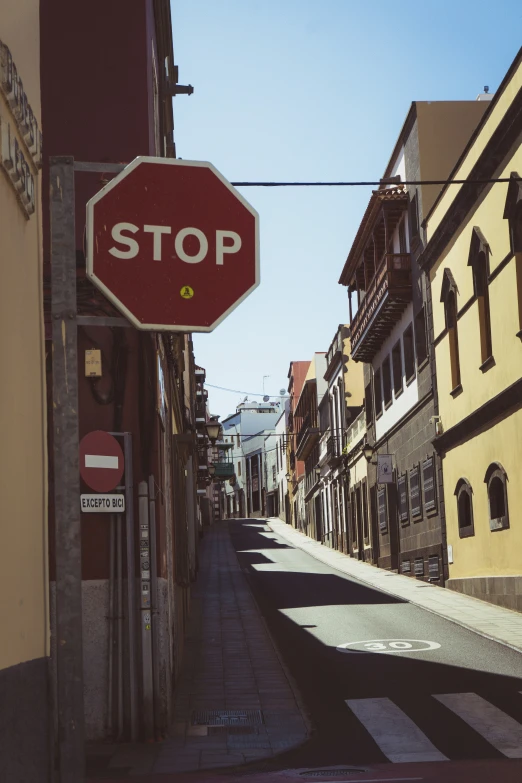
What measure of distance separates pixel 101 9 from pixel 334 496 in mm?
40287

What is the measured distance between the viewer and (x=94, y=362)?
9.95 m

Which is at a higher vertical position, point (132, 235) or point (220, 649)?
point (132, 235)

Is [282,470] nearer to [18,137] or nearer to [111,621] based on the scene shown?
[111,621]

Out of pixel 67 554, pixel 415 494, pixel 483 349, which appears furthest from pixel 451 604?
pixel 67 554

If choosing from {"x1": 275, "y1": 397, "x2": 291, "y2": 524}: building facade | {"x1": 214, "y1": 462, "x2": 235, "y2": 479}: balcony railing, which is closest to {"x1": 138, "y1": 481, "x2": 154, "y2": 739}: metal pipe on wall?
{"x1": 275, "y1": 397, "x2": 291, "y2": 524}: building facade

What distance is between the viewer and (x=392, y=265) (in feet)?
95.5

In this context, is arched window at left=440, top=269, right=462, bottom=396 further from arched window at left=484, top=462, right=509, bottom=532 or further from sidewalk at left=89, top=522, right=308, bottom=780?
sidewalk at left=89, top=522, right=308, bottom=780

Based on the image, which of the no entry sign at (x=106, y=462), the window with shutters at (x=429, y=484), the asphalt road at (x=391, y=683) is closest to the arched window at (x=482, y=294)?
the asphalt road at (x=391, y=683)

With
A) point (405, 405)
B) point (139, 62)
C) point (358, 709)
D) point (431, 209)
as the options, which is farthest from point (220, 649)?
point (405, 405)

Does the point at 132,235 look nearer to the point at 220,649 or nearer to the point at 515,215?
the point at 220,649

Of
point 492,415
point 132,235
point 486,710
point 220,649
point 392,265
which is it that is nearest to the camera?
point 132,235

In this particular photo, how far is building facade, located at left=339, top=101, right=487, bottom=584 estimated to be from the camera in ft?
89.1

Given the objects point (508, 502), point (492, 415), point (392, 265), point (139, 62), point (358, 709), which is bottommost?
point (358, 709)

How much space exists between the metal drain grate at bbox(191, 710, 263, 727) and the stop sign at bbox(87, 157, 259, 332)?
6.95 meters
